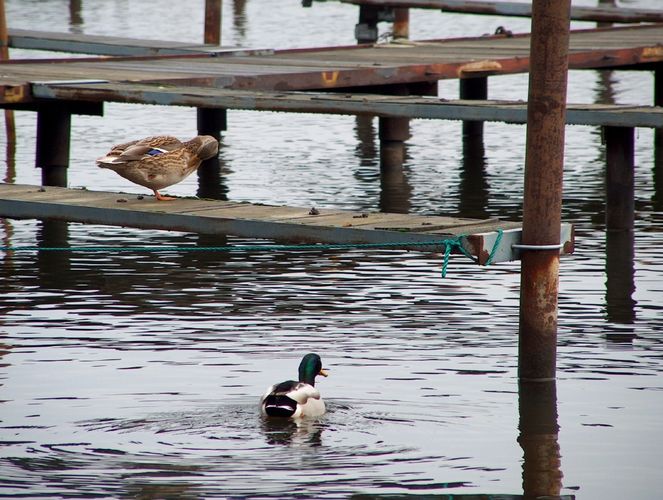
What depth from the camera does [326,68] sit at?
19375 millimetres

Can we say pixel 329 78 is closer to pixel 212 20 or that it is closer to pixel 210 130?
pixel 210 130

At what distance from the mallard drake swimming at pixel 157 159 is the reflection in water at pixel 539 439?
3.37 metres

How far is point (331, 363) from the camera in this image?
10.7 metres

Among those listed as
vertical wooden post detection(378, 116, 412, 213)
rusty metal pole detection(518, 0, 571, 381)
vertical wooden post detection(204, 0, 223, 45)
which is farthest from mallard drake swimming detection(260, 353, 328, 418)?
vertical wooden post detection(204, 0, 223, 45)

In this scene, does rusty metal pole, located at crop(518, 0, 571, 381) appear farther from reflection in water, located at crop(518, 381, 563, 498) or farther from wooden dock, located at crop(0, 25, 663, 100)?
wooden dock, located at crop(0, 25, 663, 100)

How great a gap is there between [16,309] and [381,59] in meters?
9.41

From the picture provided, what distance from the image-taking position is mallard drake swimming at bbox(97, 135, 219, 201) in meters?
12.2

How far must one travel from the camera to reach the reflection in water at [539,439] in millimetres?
8367

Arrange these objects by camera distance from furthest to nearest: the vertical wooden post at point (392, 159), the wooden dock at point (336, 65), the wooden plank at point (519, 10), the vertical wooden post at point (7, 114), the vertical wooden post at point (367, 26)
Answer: the vertical wooden post at point (367, 26) → the wooden plank at point (519, 10) → the vertical wooden post at point (7, 114) → the vertical wooden post at point (392, 159) → the wooden dock at point (336, 65)

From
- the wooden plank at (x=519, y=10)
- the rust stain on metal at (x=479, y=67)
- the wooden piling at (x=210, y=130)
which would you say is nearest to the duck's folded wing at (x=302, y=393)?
the wooden piling at (x=210, y=130)

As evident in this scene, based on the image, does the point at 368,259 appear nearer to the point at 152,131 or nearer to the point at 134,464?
the point at 134,464

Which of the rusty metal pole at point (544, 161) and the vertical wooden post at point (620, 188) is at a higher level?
the rusty metal pole at point (544, 161)

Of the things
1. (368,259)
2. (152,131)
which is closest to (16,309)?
(368,259)

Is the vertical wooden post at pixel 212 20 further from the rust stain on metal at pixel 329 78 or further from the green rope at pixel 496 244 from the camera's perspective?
the green rope at pixel 496 244
